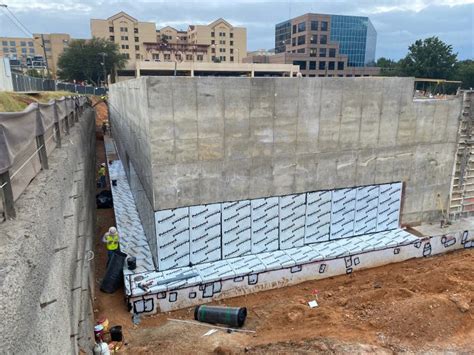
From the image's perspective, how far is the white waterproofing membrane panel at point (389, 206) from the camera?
15117 mm

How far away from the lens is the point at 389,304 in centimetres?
1146

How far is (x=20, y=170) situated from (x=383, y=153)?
13.2m

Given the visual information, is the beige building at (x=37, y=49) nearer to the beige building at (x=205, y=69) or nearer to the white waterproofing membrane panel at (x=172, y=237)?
the beige building at (x=205, y=69)

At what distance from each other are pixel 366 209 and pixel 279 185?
172 inches

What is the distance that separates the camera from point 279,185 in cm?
1330

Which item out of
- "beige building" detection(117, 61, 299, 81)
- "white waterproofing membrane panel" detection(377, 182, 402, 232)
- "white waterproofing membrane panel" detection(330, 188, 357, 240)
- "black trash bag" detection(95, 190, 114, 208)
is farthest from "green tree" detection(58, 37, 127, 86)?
"white waterproofing membrane panel" detection(377, 182, 402, 232)

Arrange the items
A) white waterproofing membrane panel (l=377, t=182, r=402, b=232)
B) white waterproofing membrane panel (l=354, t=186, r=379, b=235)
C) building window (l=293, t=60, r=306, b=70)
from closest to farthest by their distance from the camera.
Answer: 1. white waterproofing membrane panel (l=354, t=186, r=379, b=235)
2. white waterproofing membrane panel (l=377, t=182, r=402, b=232)
3. building window (l=293, t=60, r=306, b=70)

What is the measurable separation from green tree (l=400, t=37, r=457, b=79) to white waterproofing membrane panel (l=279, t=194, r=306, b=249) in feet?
227

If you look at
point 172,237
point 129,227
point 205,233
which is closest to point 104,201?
point 129,227

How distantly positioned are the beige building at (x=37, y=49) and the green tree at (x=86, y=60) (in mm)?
4330

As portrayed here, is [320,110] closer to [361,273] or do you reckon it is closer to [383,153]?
[383,153]

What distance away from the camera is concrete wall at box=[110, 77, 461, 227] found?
11.4 m

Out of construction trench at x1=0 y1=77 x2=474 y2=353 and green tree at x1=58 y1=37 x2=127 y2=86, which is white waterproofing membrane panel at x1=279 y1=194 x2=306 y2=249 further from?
green tree at x1=58 y1=37 x2=127 y2=86

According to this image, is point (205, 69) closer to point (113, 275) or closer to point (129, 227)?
point (129, 227)
